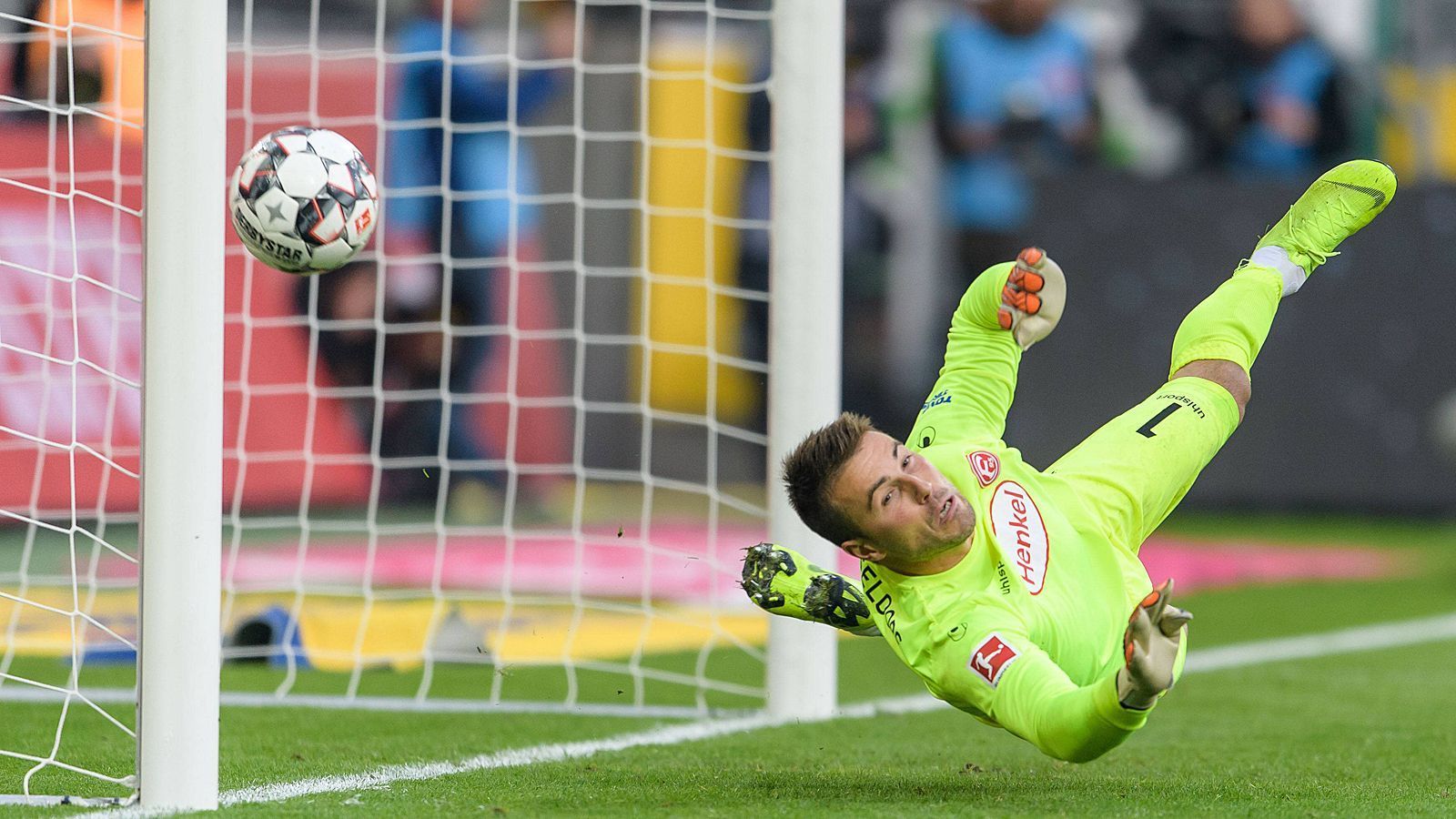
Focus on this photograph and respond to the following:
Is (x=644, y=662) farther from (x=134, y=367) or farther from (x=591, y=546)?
(x=134, y=367)

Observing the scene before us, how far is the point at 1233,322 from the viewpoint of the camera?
4988mm

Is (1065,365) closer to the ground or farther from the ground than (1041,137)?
closer to the ground

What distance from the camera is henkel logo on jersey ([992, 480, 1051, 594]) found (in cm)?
444

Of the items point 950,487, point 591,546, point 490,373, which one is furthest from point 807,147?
point 490,373

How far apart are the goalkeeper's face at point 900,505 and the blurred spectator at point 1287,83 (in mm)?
9577

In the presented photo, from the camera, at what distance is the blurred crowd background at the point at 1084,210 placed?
12.7m

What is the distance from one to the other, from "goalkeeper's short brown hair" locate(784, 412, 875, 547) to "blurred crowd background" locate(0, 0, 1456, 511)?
24.4 feet

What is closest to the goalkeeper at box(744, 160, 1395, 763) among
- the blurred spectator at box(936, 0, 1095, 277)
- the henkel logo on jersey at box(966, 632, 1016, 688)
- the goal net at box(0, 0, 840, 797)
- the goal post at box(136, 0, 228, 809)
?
the henkel logo on jersey at box(966, 632, 1016, 688)

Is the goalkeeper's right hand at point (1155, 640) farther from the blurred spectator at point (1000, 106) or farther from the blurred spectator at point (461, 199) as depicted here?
the blurred spectator at point (1000, 106)

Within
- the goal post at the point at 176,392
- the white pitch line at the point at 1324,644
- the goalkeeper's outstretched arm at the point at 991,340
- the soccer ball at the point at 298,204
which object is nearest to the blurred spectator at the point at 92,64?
the soccer ball at the point at 298,204

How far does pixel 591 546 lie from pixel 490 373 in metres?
2.32

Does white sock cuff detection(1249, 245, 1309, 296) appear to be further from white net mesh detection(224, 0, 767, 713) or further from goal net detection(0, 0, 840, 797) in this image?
white net mesh detection(224, 0, 767, 713)

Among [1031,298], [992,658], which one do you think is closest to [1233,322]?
[1031,298]

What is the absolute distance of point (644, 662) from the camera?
7.16 metres
